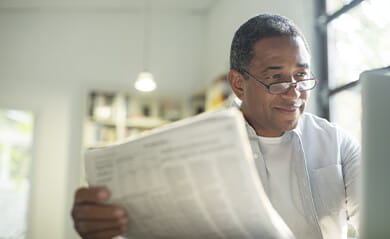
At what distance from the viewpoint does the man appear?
1.25 meters

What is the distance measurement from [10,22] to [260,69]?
501 centimetres

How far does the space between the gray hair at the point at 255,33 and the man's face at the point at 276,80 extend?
0.02 meters

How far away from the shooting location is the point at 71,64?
5.70 metres

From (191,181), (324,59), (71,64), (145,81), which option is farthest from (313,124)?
(71,64)

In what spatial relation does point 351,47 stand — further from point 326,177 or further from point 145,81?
point 326,177

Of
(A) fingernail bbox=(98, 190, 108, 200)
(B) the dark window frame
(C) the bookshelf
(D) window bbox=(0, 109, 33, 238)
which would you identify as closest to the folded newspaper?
(A) fingernail bbox=(98, 190, 108, 200)

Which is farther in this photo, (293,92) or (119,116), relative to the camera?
(119,116)

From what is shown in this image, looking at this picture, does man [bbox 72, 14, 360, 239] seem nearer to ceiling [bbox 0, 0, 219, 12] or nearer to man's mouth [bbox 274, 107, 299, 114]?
man's mouth [bbox 274, 107, 299, 114]

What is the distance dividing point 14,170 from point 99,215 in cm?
484

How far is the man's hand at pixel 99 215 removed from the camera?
2.78 feet

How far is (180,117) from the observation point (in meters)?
5.87

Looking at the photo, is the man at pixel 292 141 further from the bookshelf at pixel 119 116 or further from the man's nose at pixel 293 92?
the bookshelf at pixel 119 116

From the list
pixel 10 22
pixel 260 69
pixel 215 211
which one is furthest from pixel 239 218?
pixel 10 22

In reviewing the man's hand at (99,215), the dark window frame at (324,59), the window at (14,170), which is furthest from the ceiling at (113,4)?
the man's hand at (99,215)
